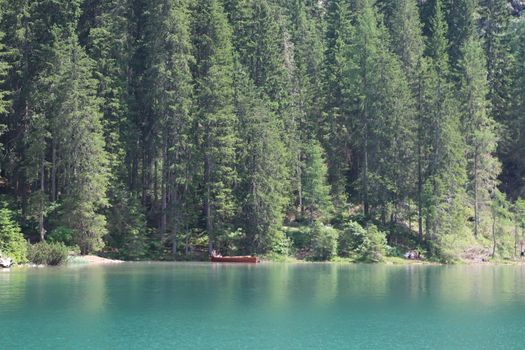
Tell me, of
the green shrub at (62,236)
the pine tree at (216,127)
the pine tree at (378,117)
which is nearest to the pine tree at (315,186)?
the pine tree at (378,117)

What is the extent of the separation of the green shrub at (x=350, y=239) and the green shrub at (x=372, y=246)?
27.7 inches

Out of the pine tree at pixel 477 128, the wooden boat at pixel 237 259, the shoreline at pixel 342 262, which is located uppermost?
the pine tree at pixel 477 128

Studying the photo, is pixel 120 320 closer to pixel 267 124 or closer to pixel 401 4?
pixel 267 124

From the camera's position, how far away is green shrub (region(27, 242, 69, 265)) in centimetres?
5530

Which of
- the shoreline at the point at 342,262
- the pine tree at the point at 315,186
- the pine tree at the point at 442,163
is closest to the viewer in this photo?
the shoreline at the point at 342,262

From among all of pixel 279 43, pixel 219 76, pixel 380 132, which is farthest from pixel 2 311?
pixel 279 43

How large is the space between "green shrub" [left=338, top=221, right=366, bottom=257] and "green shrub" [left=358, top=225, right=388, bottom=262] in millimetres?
704

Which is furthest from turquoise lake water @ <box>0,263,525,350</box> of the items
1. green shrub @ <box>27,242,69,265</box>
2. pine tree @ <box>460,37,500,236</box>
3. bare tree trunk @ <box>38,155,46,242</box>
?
pine tree @ <box>460,37,500,236</box>

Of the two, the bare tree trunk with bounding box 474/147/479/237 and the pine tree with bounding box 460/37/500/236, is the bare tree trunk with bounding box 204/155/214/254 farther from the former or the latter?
the pine tree with bounding box 460/37/500/236

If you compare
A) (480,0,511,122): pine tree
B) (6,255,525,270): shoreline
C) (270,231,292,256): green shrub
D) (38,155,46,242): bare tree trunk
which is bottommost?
(6,255,525,270): shoreline

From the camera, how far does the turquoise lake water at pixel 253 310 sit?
27.0m

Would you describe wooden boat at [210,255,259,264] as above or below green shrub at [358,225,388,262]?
below

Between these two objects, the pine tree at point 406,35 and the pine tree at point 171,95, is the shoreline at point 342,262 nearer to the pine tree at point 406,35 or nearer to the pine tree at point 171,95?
the pine tree at point 171,95

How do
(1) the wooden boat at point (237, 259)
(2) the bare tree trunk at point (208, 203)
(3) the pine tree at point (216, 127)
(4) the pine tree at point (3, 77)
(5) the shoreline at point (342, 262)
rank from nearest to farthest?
(4) the pine tree at point (3, 77), (5) the shoreline at point (342, 262), (1) the wooden boat at point (237, 259), (2) the bare tree trunk at point (208, 203), (3) the pine tree at point (216, 127)
